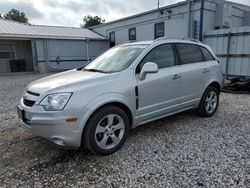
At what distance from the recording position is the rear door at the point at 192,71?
3916mm

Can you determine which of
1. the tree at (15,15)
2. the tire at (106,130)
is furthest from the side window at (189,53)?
the tree at (15,15)

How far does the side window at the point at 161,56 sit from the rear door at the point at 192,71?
230 millimetres

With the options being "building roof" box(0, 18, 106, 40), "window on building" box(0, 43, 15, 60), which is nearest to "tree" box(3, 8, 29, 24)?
"building roof" box(0, 18, 106, 40)

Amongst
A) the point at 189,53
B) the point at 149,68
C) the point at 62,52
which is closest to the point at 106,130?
the point at 149,68

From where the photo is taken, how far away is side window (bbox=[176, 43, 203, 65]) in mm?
3969

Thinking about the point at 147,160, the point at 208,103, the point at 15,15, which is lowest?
the point at 147,160

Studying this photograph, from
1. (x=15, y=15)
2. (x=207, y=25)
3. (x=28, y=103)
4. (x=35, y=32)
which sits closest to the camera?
(x=28, y=103)

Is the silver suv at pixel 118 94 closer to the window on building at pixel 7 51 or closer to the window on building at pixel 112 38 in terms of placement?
the window on building at pixel 112 38

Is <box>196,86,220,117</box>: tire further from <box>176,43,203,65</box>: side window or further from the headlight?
the headlight

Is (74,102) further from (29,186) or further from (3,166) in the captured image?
(3,166)


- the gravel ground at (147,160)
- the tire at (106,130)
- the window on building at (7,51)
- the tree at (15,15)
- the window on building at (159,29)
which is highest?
the tree at (15,15)

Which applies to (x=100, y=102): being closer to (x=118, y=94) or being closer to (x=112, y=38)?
(x=118, y=94)

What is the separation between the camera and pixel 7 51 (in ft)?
55.3

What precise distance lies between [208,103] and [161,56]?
1.81 metres
